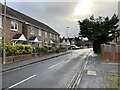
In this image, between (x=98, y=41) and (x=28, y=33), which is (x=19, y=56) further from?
(x=98, y=41)

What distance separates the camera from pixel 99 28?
42.4 m

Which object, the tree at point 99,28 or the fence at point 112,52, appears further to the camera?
the tree at point 99,28

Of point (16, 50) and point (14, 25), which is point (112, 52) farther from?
point (14, 25)

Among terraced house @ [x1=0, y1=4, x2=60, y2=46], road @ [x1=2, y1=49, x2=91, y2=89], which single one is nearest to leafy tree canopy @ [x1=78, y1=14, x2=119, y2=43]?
terraced house @ [x1=0, y1=4, x2=60, y2=46]

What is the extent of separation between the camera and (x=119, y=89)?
9.82m

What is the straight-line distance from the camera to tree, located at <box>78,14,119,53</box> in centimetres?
4184

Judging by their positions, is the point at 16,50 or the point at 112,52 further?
the point at 112,52

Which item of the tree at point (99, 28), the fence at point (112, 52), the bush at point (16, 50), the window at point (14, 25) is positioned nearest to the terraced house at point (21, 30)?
the window at point (14, 25)

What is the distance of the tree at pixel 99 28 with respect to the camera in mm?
41844

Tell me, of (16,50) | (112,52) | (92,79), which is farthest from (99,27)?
(92,79)

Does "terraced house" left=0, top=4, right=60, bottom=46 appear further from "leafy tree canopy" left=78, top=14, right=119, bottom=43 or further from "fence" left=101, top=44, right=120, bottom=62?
"fence" left=101, top=44, right=120, bottom=62

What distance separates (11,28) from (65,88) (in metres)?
25.8

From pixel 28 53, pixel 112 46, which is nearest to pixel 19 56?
pixel 28 53

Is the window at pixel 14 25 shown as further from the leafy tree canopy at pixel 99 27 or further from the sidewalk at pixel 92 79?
the sidewalk at pixel 92 79
